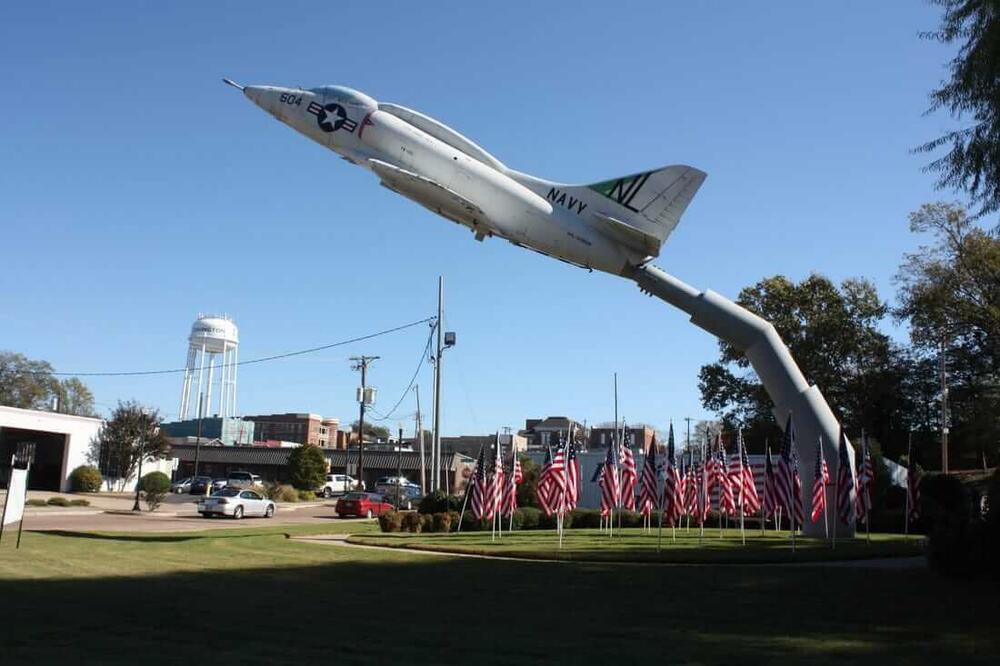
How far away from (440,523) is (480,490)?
4.99 meters

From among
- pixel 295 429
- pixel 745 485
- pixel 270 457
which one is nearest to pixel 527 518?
pixel 745 485

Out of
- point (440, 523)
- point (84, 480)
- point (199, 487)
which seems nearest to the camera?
point (440, 523)

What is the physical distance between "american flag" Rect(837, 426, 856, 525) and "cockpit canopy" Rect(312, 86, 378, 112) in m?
17.5

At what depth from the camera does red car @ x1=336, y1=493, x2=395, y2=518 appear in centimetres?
4119

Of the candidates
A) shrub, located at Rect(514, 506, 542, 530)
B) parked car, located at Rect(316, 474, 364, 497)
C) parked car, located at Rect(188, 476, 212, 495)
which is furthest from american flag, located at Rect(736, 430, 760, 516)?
parked car, located at Rect(316, 474, 364, 497)

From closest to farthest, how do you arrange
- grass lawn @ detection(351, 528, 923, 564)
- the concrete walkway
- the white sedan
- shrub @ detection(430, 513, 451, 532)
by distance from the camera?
the concrete walkway → grass lawn @ detection(351, 528, 923, 564) → shrub @ detection(430, 513, 451, 532) → the white sedan

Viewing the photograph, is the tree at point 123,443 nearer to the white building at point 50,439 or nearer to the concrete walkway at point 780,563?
the white building at point 50,439

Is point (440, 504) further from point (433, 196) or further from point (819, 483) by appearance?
point (819, 483)

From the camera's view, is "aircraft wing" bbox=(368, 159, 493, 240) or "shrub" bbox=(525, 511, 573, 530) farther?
"shrub" bbox=(525, 511, 573, 530)

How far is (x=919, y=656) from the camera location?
9625 millimetres

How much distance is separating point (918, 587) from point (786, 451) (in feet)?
23.6

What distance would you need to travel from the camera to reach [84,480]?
53.0 meters

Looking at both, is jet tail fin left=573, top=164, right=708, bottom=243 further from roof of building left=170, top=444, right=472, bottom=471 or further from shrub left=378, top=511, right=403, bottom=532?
roof of building left=170, top=444, right=472, bottom=471

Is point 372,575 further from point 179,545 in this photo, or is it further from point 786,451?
point 786,451
